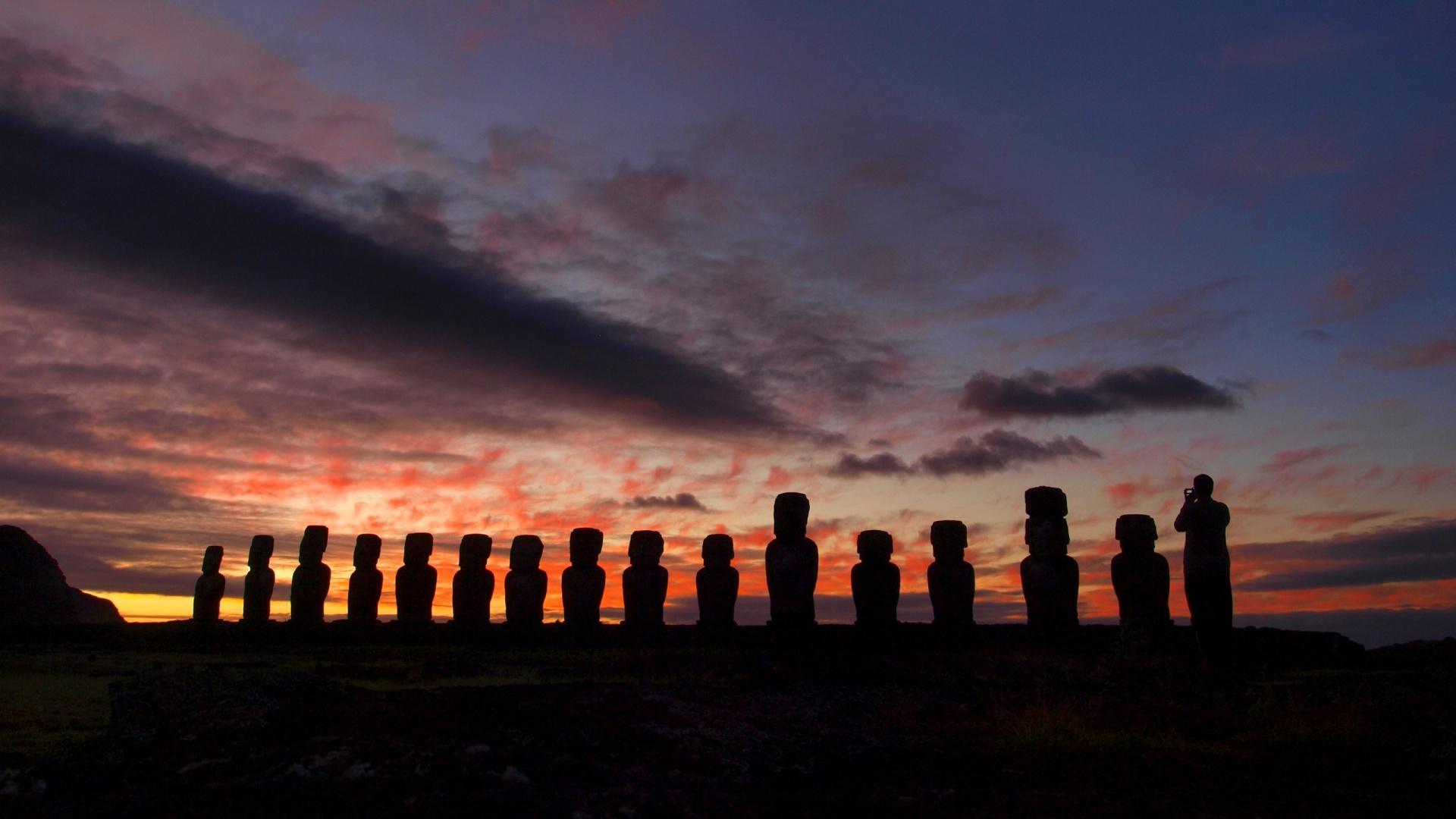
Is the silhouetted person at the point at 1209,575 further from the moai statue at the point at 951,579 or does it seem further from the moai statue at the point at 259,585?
the moai statue at the point at 259,585

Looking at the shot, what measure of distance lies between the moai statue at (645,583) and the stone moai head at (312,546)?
10.5 m

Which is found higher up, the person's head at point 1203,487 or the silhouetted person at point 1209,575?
the person's head at point 1203,487

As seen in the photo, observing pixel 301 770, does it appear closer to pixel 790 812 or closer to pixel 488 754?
pixel 488 754

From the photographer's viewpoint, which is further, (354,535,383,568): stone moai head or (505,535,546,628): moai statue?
(354,535,383,568): stone moai head

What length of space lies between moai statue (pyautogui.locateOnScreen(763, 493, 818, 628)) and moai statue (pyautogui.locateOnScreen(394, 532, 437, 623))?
9.44 m

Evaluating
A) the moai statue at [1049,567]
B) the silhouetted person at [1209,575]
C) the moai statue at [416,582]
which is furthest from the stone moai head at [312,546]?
the silhouetted person at [1209,575]

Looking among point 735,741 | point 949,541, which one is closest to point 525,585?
point 949,541

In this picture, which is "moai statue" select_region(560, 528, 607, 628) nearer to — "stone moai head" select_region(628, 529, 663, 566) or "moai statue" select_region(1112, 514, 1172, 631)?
"stone moai head" select_region(628, 529, 663, 566)

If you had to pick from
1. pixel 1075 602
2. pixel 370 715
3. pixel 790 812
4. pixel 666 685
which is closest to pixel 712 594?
pixel 1075 602

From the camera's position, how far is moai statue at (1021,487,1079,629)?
19.9 m

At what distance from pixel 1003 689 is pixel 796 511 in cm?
881

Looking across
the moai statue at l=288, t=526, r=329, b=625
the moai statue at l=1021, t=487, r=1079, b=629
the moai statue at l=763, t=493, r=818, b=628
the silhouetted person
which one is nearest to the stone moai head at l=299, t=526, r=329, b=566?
the moai statue at l=288, t=526, r=329, b=625

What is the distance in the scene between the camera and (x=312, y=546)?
28.7m

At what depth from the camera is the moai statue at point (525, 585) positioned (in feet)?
78.0
